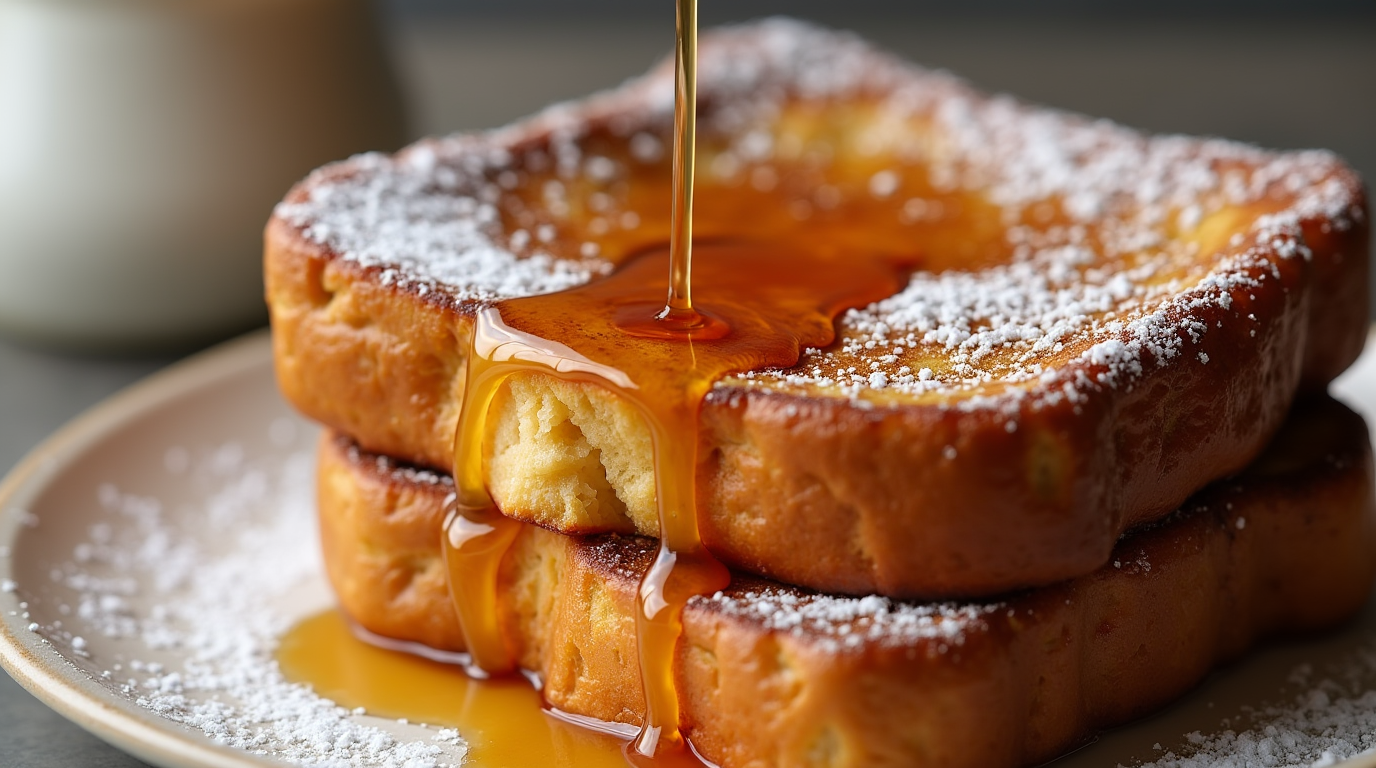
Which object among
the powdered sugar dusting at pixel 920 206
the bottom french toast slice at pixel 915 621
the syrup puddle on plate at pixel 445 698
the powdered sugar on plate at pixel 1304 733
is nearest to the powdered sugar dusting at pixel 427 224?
the powdered sugar dusting at pixel 920 206

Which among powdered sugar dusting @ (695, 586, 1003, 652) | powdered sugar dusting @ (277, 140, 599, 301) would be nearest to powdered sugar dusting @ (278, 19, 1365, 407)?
powdered sugar dusting @ (277, 140, 599, 301)

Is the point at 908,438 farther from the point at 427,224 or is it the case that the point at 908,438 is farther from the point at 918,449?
the point at 427,224

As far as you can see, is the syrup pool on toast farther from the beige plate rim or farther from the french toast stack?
the beige plate rim

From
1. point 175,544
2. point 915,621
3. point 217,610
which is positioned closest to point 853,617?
point 915,621

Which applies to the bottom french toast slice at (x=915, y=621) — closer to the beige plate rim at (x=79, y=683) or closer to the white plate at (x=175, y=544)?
the white plate at (x=175, y=544)

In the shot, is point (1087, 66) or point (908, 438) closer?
point (908, 438)

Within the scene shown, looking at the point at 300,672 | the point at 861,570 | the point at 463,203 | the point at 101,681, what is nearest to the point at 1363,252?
the point at 861,570

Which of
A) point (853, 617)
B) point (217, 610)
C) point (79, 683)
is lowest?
point (217, 610)
